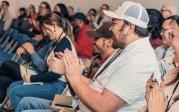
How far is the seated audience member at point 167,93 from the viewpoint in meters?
1.73

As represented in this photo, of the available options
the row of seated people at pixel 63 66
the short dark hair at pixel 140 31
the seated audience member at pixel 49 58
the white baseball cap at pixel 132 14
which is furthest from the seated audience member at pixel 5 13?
the short dark hair at pixel 140 31

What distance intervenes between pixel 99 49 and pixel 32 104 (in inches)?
25.1

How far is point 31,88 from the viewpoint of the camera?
10.9 feet

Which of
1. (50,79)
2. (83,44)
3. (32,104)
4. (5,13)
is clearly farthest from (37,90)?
(5,13)

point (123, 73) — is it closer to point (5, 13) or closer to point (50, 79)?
point (50, 79)

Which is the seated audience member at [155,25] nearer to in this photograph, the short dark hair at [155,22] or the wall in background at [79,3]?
the short dark hair at [155,22]

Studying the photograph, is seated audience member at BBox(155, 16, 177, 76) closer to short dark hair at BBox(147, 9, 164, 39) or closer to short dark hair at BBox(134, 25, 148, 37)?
short dark hair at BBox(147, 9, 164, 39)

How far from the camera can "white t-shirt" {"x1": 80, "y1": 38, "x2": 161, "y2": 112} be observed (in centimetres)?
207

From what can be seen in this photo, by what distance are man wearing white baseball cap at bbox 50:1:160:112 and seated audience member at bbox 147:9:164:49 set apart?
4.50 feet

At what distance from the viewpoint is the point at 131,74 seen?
209 cm

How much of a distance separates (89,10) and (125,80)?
6.24 meters

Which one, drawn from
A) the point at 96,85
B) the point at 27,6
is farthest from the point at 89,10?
the point at 96,85

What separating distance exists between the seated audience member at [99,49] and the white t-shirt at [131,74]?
721 mm

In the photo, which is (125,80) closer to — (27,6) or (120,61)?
(120,61)
